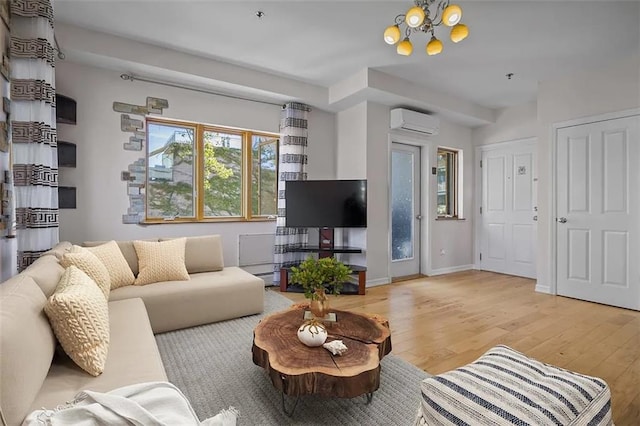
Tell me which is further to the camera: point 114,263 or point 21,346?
point 114,263

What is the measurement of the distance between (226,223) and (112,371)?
109 inches

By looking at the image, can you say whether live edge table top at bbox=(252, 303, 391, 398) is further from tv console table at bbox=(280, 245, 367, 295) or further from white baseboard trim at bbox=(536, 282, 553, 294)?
white baseboard trim at bbox=(536, 282, 553, 294)

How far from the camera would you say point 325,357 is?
1.62 m

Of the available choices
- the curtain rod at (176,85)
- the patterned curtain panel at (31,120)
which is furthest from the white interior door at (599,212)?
the patterned curtain panel at (31,120)

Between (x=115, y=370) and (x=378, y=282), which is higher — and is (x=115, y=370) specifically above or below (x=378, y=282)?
above

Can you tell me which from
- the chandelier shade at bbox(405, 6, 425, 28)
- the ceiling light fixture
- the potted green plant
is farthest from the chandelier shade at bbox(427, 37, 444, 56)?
the potted green plant

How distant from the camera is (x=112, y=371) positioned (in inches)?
54.1

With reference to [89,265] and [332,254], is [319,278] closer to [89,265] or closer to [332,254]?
[89,265]

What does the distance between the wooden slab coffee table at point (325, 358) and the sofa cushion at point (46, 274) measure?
3.62 feet

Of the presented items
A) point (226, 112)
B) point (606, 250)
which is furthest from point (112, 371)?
point (606, 250)

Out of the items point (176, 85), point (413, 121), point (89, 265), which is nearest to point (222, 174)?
point (176, 85)

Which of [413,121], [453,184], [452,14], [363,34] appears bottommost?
[453,184]

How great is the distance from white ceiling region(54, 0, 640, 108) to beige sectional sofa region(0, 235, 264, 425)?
210cm

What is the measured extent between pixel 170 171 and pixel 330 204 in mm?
2026
